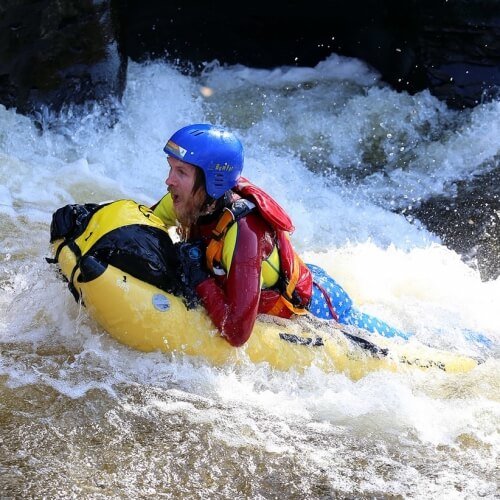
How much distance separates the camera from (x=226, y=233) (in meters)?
3.89

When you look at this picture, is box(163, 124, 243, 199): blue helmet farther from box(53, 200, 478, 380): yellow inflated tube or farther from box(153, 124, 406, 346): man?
box(53, 200, 478, 380): yellow inflated tube

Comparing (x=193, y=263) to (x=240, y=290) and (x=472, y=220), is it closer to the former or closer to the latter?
(x=240, y=290)

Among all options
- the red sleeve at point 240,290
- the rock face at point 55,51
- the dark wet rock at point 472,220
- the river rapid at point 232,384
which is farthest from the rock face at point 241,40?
the red sleeve at point 240,290

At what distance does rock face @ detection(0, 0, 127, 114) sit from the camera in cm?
753

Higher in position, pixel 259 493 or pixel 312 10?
Result: pixel 312 10

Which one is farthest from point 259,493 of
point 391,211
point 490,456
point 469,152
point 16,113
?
point 469,152

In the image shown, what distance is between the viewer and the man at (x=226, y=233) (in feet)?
12.6

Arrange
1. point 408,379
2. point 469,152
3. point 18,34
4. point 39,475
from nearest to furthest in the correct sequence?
point 39,475 < point 408,379 < point 18,34 < point 469,152

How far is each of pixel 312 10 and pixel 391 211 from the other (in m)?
3.21

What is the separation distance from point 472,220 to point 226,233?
426 centimetres

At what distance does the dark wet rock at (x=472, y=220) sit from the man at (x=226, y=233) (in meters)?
3.16

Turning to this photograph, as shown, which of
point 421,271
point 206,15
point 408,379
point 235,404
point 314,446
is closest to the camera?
point 314,446

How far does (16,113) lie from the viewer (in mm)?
7668

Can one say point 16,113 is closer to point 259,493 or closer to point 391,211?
point 391,211
